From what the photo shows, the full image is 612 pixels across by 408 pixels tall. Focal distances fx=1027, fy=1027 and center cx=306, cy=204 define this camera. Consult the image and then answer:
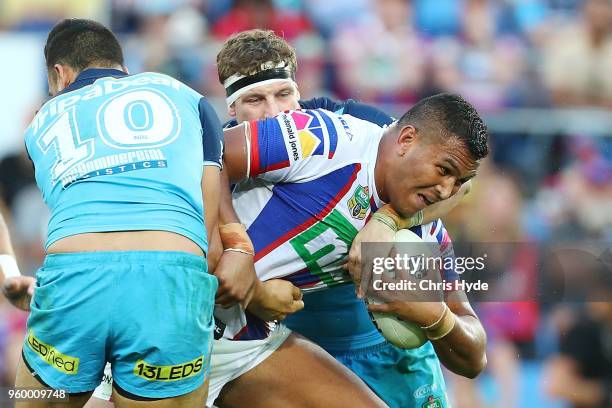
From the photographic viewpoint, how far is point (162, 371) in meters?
3.86

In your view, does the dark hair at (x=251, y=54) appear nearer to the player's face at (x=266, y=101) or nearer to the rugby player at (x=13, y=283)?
the player's face at (x=266, y=101)

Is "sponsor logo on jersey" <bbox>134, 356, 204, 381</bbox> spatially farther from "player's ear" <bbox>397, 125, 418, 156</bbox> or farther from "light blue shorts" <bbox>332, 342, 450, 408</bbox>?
"light blue shorts" <bbox>332, 342, 450, 408</bbox>

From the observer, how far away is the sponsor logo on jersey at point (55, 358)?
3.88 metres

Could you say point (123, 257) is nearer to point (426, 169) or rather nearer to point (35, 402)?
point (35, 402)

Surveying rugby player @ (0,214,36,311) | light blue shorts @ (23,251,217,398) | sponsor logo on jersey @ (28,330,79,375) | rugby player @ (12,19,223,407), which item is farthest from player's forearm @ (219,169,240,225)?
rugby player @ (0,214,36,311)

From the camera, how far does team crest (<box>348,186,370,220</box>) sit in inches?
179

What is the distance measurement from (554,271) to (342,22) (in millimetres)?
4173

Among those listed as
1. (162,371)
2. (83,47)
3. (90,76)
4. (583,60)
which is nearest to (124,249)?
(162,371)

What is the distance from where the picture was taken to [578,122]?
9.00 meters

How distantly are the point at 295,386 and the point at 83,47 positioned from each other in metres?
Result: 1.79

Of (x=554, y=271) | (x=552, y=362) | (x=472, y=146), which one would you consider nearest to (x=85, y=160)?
(x=472, y=146)

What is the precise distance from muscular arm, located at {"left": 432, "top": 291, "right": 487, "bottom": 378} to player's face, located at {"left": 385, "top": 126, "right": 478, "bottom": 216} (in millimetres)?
600

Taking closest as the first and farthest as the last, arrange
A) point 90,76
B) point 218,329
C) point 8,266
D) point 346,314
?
point 90,76 → point 218,329 → point 8,266 → point 346,314

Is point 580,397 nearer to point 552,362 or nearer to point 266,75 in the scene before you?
point 552,362
